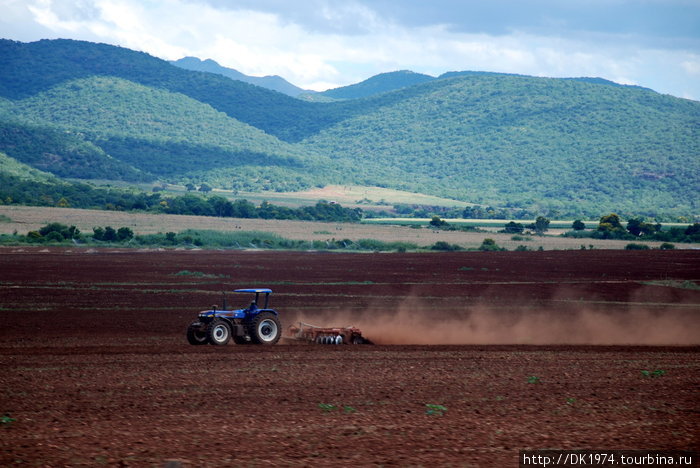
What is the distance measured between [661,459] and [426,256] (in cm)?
6571

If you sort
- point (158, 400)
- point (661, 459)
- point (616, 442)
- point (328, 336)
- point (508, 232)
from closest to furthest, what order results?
point (661, 459), point (616, 442), point (158, 400), point (328, 336), point (508, 232)

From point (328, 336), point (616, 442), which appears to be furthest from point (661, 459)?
point (328, 336)

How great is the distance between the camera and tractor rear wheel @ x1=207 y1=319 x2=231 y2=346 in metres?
21.5

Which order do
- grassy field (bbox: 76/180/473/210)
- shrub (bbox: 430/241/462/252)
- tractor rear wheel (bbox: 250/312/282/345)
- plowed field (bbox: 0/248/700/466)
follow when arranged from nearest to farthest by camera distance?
plowed field (bbox: 0/248/700/466)
tractor rear wheel (bbox: 250/312/282/345)
shrub (bbox: 430/241/462/252)
grassy field (bbox: 76/180/473/210)

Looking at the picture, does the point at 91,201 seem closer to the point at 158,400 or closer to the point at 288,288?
the point at 288,288

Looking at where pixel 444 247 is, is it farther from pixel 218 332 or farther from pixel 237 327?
pixel 218 332

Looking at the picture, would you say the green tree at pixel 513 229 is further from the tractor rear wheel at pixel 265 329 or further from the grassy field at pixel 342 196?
the tractor rear wheel at pixel 265 329

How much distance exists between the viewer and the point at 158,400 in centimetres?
1424

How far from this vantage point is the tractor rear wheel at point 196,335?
2173 cm

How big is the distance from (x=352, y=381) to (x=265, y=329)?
6.04 m

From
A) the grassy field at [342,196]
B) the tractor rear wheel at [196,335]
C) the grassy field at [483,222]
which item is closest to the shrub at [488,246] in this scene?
the grassy field at [483,222]

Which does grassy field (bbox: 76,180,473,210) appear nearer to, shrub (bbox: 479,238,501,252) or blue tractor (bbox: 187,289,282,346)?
shrub (bbox: 479,238,501,252)

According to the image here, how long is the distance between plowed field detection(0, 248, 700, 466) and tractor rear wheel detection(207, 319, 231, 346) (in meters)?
0.62

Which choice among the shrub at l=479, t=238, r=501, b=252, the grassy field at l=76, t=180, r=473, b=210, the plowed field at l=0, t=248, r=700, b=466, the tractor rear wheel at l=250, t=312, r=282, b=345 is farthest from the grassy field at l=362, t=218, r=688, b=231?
the tractor rear wheel at l=250, t=312, r=282, b=345
